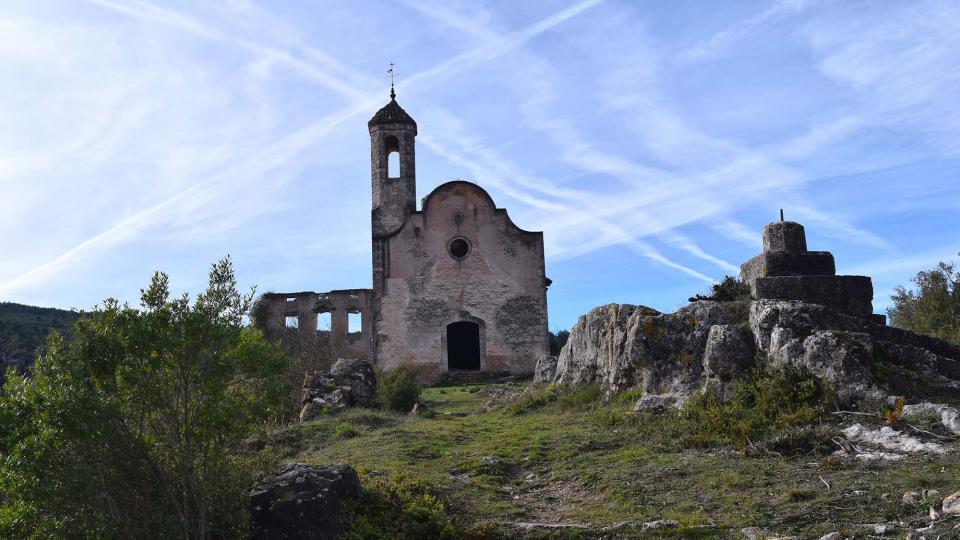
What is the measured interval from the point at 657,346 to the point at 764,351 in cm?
188

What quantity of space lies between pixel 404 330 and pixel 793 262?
16.8 m

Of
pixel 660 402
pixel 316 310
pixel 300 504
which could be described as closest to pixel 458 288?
pixel 316 310

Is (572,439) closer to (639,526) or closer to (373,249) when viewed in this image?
(639,526)

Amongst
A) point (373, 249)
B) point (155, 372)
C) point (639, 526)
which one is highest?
point (373, 249)

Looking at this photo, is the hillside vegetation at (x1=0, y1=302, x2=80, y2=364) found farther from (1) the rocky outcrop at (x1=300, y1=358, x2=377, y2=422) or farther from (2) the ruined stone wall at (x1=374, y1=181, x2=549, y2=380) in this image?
(1) the rocky outcrop at (x1=300, y1=358, x2=377, y2=422)

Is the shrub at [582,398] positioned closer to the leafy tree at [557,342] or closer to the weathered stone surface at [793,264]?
the weathered stone surface at [793,264]

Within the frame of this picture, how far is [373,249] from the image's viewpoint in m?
28.5

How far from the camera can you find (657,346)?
12711 mm

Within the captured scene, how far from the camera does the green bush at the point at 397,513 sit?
7.80m

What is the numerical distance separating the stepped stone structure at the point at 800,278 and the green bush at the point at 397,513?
256 inches

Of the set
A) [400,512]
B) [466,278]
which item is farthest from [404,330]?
[400,512]

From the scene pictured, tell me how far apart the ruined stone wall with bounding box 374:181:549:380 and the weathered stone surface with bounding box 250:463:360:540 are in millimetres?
19330

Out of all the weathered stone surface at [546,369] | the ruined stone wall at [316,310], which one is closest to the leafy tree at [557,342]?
the ruined stone wall at [316,310]

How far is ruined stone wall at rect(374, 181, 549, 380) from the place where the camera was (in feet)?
91.4
